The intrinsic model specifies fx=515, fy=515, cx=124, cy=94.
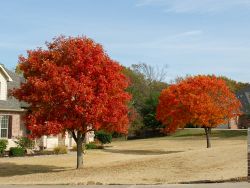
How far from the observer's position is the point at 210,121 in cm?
4847

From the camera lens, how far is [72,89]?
90.7ft

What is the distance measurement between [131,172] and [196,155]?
255 inches

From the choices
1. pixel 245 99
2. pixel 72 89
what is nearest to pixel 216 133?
pixel 245 99

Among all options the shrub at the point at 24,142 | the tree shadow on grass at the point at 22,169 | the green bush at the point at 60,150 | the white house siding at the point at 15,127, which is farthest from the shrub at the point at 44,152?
the tree shadow on grass at the point at 22,169

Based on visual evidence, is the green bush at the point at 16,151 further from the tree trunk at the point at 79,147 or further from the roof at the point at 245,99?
the roof at the point at 245,99

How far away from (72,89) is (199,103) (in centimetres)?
2206

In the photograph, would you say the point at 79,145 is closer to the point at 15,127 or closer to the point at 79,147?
the point at 79,147

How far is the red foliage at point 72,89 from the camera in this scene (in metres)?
27.9

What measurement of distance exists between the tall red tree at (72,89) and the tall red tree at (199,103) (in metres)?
18.7

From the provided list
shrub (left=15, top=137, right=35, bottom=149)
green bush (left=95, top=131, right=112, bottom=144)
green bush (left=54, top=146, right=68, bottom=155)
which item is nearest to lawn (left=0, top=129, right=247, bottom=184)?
shrub (left=15, top=137, right=35, bottom=149)

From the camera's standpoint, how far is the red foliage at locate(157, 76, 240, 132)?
47.5 m

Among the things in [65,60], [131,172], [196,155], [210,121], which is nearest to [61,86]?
[65,60]

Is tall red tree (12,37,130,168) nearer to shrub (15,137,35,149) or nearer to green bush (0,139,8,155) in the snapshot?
green bush (0,139,8,155)

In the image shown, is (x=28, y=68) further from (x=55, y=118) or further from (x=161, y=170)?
(x=161, y=170)
